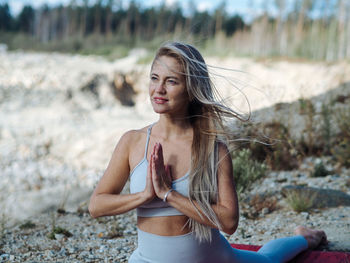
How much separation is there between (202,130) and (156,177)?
0.41 m

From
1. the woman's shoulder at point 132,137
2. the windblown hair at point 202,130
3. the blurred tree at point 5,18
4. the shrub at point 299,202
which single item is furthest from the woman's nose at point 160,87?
the blurred tree at point 5,18

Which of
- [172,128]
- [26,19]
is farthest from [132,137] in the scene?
[26,19]

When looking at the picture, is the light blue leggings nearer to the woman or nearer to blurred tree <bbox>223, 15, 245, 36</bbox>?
the woman

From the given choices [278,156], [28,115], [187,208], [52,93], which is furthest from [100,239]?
[52,93]

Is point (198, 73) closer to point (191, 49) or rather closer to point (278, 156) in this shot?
point (191, 49)

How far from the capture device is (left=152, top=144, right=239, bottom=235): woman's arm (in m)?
1.85

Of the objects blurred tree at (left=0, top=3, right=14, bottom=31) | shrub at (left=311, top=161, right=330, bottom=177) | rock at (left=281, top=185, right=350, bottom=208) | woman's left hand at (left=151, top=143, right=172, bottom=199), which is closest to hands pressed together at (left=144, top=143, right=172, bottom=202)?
woman's left hand at (left=151, top=143, right=172, bottom=199)

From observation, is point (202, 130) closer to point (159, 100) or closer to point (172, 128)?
point (172, 128)

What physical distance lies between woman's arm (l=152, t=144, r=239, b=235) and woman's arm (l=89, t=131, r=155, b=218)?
125 millimetres

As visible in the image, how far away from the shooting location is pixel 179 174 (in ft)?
6.64

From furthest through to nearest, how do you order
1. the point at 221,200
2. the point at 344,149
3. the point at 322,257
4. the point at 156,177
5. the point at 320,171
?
the point at 344,149
the point at 320,171
the point at 322,257
the point at 221,200
the point at 156,177

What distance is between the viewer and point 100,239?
377cm

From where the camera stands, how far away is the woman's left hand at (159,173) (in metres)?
1.83

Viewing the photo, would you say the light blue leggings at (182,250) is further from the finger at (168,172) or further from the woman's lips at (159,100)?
the woman's lips at (159,100)
